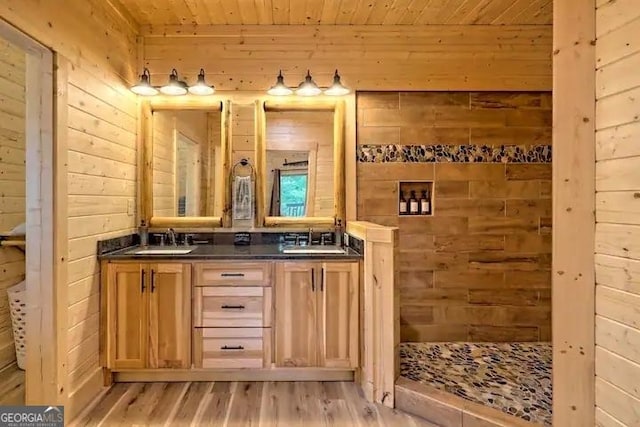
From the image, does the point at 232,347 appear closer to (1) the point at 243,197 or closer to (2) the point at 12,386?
(1) the point at 243,197

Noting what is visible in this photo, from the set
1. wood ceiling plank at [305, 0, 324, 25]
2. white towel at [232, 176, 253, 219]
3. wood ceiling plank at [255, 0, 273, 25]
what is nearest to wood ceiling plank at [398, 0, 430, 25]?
wood ceiling plank at [305, 0, 324, 25]

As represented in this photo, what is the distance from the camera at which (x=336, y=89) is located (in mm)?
3301

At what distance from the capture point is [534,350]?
11.0 feet

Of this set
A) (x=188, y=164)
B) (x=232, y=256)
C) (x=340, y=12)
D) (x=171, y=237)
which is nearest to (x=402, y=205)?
(x=232, y=256)

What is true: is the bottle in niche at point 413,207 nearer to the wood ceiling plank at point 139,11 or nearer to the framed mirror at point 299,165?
the framed mirror at point 299,165

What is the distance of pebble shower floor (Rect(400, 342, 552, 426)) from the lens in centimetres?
240

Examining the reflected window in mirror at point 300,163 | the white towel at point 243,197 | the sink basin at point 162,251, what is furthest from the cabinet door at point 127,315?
the reflected window in mirror at point 300,163

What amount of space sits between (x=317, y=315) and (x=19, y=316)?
1.98 meters

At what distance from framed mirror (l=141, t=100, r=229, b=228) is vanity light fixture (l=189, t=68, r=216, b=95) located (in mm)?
116

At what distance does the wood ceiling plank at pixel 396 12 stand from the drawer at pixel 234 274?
6.89ft

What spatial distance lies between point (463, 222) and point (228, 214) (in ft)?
6.37

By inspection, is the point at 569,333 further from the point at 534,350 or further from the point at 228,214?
the point at 228,214

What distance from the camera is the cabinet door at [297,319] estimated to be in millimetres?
2869

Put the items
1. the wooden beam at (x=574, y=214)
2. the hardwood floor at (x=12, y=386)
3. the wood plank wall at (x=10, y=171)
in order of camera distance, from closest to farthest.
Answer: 1. the wooden beam at (x=574, y=214)
2. the hardwood floor at (x=12, y=386)
3. the wood plank wall at (x=10, y=171)
